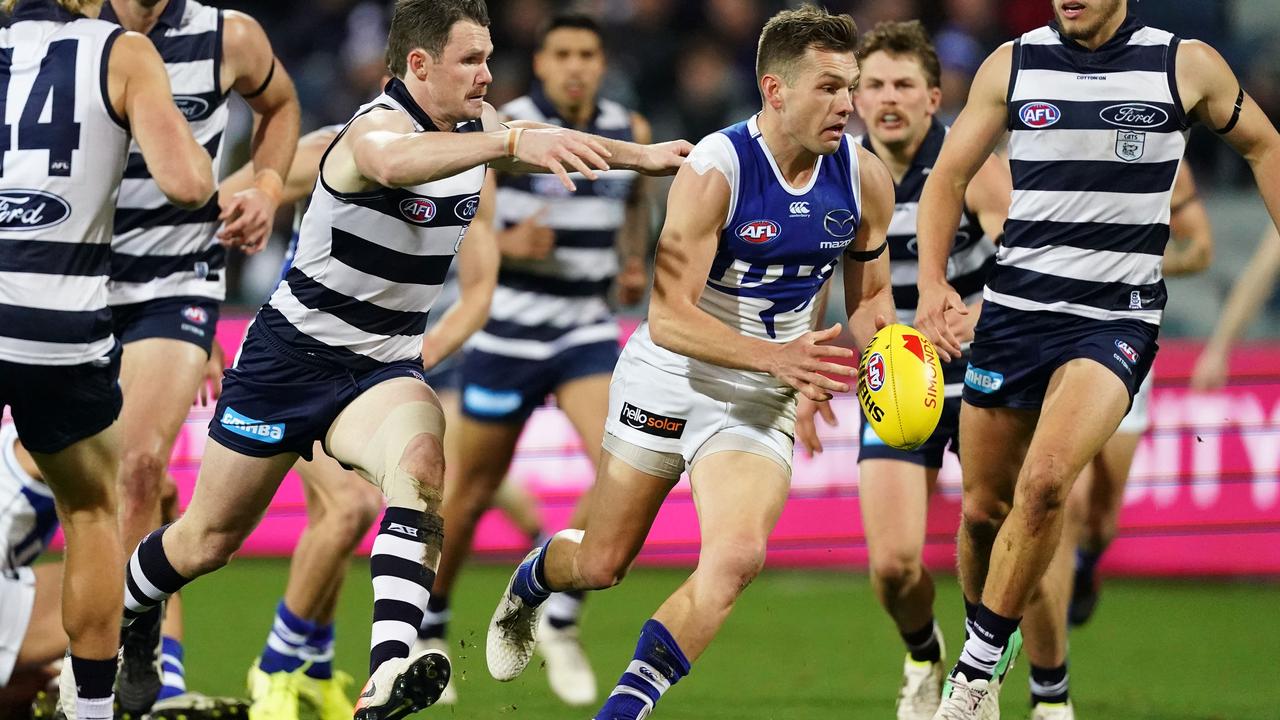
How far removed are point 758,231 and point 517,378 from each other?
2.70m

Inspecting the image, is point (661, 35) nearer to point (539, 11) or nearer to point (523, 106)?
→ point (539, 11)

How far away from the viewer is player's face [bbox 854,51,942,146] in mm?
6863

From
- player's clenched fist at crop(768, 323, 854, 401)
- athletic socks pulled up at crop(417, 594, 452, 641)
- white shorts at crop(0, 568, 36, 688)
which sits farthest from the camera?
athletic socks pulled up at crop(417, 594, 452, 641)

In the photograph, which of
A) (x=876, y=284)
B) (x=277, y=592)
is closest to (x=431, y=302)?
(x=876, y=284)

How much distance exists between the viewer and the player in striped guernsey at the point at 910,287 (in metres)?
6.59

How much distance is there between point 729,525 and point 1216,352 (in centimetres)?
371

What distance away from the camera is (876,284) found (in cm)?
582

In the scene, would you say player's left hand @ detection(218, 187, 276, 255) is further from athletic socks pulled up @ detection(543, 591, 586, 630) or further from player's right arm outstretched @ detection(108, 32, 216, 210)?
athletic socks pulled up @ detection(543, 591, 586, 630)

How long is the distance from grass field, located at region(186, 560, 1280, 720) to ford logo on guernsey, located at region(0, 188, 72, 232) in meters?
2.06

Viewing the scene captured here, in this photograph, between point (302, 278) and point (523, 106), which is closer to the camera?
point (302, 278)

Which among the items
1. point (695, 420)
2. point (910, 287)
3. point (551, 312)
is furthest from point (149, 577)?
point (910, 287)

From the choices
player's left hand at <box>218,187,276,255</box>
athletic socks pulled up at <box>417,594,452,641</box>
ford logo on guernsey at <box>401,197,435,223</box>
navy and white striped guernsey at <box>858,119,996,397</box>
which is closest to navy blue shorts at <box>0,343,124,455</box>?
player's left hand at <box>218,187,276,255</box>

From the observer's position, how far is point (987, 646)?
5578 millimetres

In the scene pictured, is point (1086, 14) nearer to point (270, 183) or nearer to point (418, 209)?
point (418, 209)
